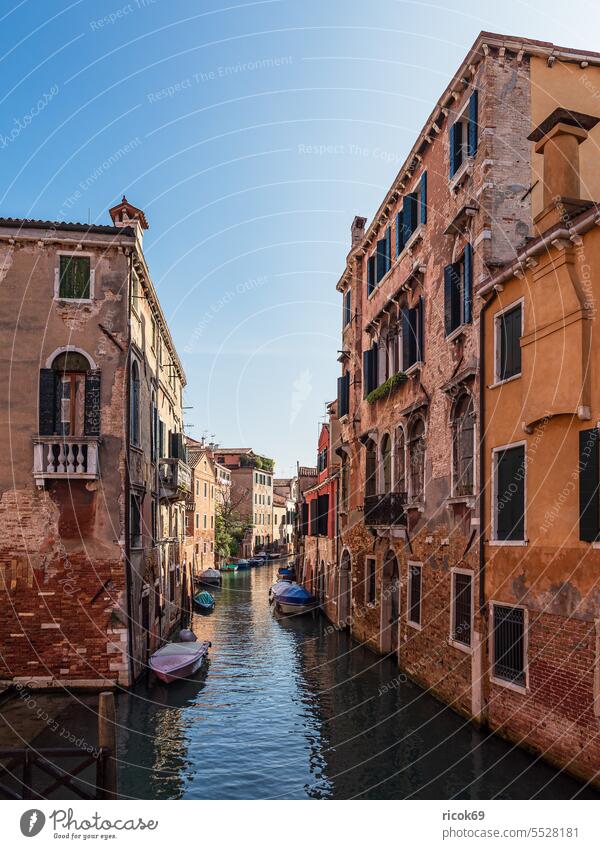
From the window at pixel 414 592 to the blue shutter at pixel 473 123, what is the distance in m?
9.20

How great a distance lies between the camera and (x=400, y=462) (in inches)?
757

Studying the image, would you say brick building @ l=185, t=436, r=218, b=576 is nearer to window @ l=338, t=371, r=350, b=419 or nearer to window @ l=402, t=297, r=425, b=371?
window @ l=338, t=371, r=350, b=419

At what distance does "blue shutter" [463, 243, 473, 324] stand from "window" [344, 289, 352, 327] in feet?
40.0

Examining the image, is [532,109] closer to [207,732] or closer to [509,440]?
[509,440]

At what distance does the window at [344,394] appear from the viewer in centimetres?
2601

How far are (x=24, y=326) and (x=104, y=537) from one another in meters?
5.13

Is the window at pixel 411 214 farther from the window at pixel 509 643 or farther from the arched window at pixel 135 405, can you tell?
the window at pixel 509 643

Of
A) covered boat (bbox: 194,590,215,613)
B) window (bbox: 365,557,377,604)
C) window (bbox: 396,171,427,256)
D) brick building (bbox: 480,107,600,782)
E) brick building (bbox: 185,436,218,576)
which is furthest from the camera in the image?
brick building (bbox: 185,436,218,576)

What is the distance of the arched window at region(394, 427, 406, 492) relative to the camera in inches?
742

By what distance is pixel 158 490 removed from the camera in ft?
70.3

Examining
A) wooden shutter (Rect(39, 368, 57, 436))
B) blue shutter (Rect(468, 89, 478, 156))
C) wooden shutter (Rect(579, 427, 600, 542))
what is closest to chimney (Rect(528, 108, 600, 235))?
blue shutter (Rect(468, 89, 478, 156))

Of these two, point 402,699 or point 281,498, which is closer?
point 402,699
